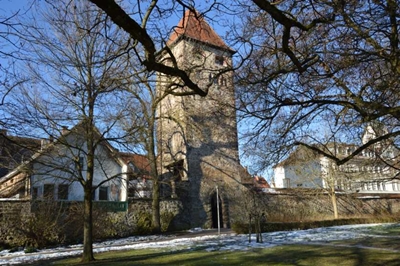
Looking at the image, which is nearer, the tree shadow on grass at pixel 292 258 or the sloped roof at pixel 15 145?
the sloped roof at pixel 15 145

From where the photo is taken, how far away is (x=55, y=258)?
1390 centimetres

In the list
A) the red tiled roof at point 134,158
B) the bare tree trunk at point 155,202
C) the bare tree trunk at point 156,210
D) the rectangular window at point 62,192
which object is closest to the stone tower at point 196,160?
the red tiled roof at point 134,158

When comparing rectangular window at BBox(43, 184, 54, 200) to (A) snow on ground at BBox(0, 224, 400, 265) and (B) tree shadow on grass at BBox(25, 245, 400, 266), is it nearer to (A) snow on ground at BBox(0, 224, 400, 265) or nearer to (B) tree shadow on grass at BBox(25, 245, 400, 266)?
(A) snow on ground at BBox(0, 224, 400, 265)

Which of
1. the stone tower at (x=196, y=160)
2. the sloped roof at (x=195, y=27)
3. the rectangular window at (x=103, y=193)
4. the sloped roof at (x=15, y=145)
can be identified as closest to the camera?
the sloped roof at (x=195, y=27)

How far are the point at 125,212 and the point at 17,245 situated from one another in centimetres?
656

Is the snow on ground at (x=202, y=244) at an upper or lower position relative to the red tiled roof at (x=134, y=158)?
lower

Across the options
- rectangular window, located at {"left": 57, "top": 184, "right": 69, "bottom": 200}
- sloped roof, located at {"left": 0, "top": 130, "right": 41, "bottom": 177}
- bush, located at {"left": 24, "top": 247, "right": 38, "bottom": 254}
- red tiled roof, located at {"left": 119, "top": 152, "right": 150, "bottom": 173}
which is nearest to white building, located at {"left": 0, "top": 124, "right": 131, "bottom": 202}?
rectangular window, located at {"left": 57, "top": 184, "right": 69, "bottom": 200}

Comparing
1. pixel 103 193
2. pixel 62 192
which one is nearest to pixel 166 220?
pixel 62 192

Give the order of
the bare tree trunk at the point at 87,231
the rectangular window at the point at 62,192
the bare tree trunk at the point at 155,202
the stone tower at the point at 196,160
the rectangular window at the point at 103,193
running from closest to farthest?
the bare tree trunk at the point at 87,231 → the rectangular window at the point at 62,192 → the bare tree trunk at the point at 155,202 → the stone tower at the point at 196,160 → the rectangular window at the point at 103,193

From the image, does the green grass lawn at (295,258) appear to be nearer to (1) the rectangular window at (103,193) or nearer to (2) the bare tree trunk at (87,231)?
(2) the bare tree trunk at (87,231)

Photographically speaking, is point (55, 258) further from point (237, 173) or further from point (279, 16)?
point (237, 173)

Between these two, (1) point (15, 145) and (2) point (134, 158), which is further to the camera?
(2) point (134, 158)

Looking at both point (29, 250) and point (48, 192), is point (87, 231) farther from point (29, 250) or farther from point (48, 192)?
point (48, 192)

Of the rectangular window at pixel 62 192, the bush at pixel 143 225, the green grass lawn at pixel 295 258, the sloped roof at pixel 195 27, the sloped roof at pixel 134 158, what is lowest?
the green grass lawn at pixel 295 258
